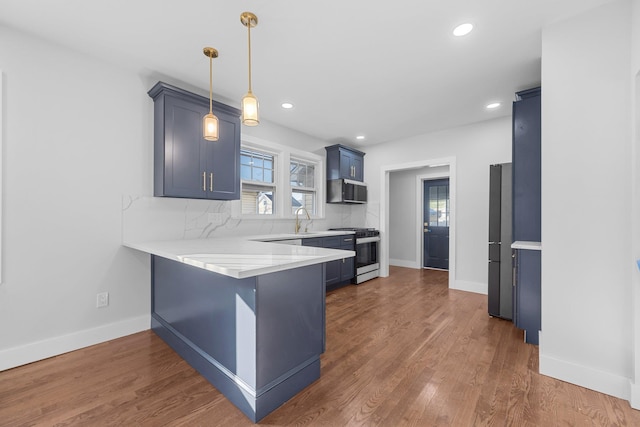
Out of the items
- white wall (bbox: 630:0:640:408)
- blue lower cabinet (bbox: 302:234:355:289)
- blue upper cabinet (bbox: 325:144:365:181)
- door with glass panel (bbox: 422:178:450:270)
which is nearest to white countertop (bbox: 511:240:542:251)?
white wall (bbox: 630:0:640:408)

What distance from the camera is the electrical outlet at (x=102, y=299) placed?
248 centimetres

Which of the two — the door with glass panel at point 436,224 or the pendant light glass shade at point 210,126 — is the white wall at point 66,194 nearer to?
the pendant light glass shade at point 210,126

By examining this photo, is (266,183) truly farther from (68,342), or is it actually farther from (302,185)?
(68,342)

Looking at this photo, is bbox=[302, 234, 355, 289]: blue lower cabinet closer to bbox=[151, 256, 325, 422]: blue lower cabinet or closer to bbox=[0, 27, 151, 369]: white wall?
bbox=[151, 256, 325, 422]: blue lower cabinet

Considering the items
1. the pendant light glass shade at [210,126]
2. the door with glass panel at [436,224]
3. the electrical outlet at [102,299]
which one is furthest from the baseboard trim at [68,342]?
the door with glass panel at [436,224]

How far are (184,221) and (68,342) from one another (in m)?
1.38

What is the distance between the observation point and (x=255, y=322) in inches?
60.1

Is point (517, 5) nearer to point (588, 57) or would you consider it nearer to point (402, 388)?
point (588, 57)

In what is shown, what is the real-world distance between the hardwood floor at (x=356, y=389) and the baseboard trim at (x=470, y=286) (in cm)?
135

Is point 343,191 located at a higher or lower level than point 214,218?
higher

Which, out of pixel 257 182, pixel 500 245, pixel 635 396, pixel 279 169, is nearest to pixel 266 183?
pixel 257 182

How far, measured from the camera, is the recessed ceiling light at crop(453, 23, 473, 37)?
2018mm

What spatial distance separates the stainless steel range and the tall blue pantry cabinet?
90.2 inches

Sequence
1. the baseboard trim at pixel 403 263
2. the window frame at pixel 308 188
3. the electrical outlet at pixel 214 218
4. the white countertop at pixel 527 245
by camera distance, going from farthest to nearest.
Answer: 1. the baseboard trim at pixel 403 263
2. the window frame at pixel 308 188
3. the electrical outlet at pixel 214 218
4. the white countertop at pixel 527 245
